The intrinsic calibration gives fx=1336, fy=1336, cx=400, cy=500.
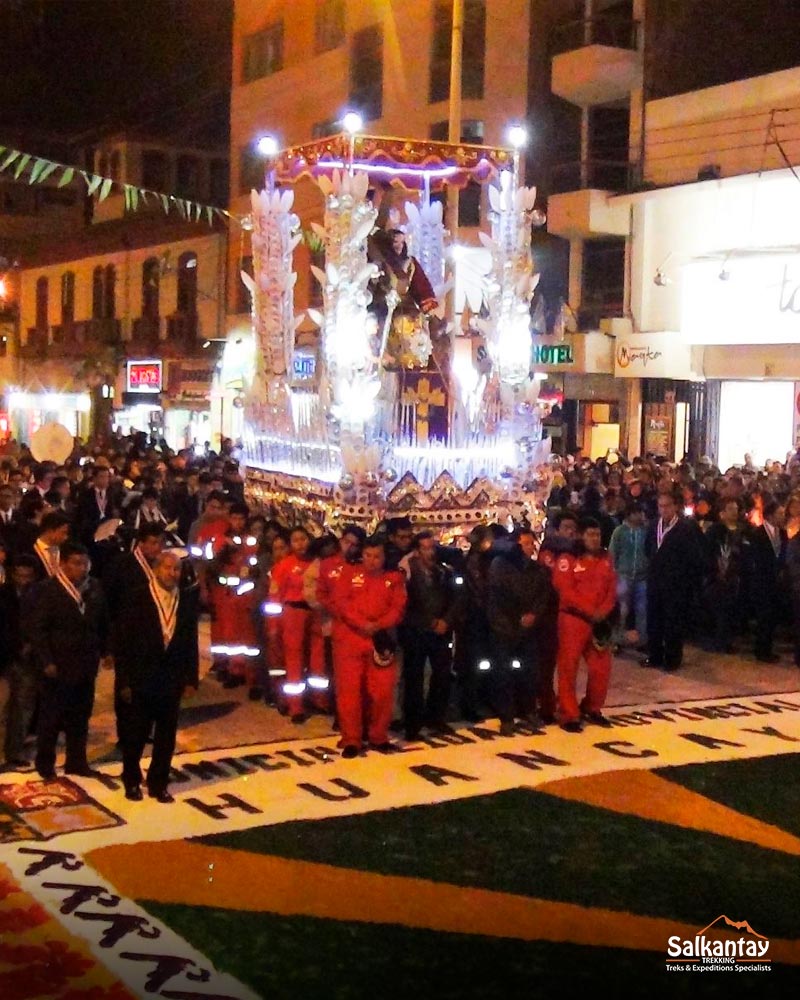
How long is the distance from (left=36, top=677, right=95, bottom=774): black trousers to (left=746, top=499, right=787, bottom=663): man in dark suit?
6630 mm

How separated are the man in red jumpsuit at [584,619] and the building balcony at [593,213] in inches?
634

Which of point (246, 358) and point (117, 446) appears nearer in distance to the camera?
point (117, 446)

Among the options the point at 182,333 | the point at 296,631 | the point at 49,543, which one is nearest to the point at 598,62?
the point at 182,333

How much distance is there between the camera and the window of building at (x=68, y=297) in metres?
41.4

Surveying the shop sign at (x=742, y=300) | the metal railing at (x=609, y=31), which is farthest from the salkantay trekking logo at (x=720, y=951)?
the metal railing at (x=609, y=31)

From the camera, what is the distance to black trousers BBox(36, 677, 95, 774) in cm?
818

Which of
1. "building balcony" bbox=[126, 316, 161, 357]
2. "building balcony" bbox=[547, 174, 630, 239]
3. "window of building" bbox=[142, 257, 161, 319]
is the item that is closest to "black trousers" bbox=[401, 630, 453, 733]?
"building balcony" bbox=[547, 174, 630, 239]

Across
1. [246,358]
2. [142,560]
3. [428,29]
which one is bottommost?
[142,560]

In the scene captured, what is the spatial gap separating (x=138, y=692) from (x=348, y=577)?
72.4 inches

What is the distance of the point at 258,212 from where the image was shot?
1460 cm

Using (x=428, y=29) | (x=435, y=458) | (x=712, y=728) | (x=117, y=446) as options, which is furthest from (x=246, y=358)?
(x=712, y=728)

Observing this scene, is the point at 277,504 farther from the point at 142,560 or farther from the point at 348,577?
the point at 142,560

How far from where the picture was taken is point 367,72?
3136cm

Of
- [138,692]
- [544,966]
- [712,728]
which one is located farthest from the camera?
[712,728]
